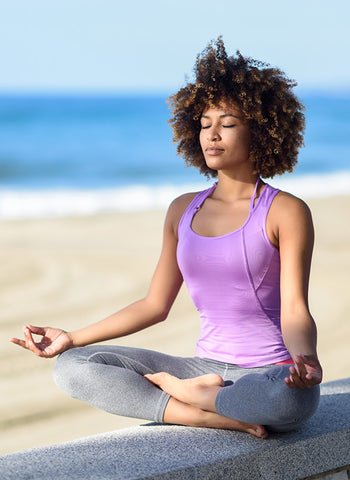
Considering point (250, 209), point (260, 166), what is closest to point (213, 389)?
point (250, 209)

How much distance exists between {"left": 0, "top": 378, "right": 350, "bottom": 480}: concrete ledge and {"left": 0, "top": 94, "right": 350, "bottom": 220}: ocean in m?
11.3

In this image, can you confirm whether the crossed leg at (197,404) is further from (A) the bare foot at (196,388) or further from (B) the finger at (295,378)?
(B) the finger at (295,378)

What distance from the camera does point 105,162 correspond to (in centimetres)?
2511

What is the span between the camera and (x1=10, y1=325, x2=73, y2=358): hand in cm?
288

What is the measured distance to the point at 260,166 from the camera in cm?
294

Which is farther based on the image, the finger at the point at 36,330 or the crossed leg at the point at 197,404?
the finger at the point at 36,330

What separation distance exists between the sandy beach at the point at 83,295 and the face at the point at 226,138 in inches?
67.5

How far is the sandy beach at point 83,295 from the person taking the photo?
4172 mm

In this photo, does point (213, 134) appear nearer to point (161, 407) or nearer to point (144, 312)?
point (144, 312)

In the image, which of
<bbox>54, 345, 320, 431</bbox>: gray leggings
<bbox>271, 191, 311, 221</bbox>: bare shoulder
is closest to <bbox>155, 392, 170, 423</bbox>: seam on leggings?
<bbox>54, 345, 320, 431</bbox>: gray leggings

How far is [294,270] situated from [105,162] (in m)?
22.8

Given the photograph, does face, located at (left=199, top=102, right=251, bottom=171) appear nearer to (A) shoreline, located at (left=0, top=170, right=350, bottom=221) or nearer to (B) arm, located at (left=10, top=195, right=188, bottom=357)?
(B) arm, located at (left=10, top=195, right=188, bottom=357)

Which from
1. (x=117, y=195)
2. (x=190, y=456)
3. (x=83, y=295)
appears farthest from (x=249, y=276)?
(x=117, y=195)

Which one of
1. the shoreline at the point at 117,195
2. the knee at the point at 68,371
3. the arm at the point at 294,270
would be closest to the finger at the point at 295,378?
the arm at the point at 294,270
